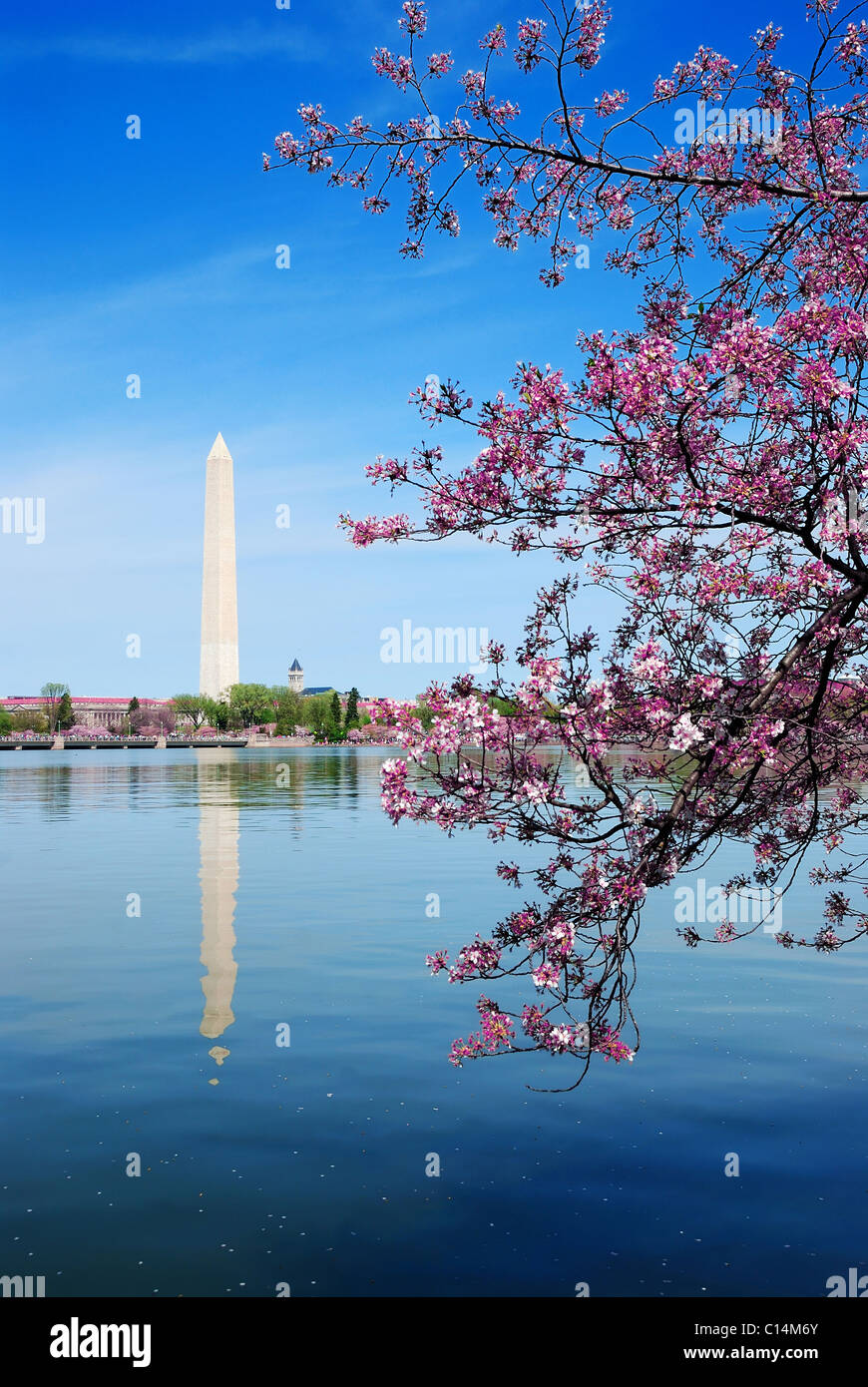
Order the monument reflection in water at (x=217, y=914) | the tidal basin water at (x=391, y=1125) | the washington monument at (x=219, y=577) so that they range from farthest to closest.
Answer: the washington monument at (x=219, y=577) < the monument reflection in water at (x=217, y=914) < the tidal basin water at (x=391, y=1125)

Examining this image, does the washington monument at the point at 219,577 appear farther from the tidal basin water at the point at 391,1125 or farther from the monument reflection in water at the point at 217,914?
the tidal basin water at the point at 391,1125

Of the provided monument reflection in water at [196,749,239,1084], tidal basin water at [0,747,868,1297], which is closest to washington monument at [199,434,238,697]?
monument reflection in water at [196,749,239,1084]

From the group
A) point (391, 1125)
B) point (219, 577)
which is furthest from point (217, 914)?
point (219, 577)

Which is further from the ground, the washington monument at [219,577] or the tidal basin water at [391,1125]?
the washington monument at [219,577]

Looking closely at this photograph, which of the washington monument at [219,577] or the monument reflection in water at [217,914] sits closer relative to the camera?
the monument reflection in water at [217,914]

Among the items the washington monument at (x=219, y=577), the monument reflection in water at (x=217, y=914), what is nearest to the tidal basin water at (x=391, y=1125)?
the monument reflection in water at (x=217, y=914)

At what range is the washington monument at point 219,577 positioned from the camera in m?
143

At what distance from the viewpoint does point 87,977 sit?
17.8 metres

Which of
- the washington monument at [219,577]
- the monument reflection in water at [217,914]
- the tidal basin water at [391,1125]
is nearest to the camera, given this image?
the tidal basin water at [391,1125]

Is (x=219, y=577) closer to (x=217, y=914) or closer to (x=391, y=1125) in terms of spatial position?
(x=217, y=914)

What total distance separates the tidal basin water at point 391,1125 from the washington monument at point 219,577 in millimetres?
125123

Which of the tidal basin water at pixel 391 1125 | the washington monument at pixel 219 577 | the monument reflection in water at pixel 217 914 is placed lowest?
the monument reflection in water at pixel 217 914
